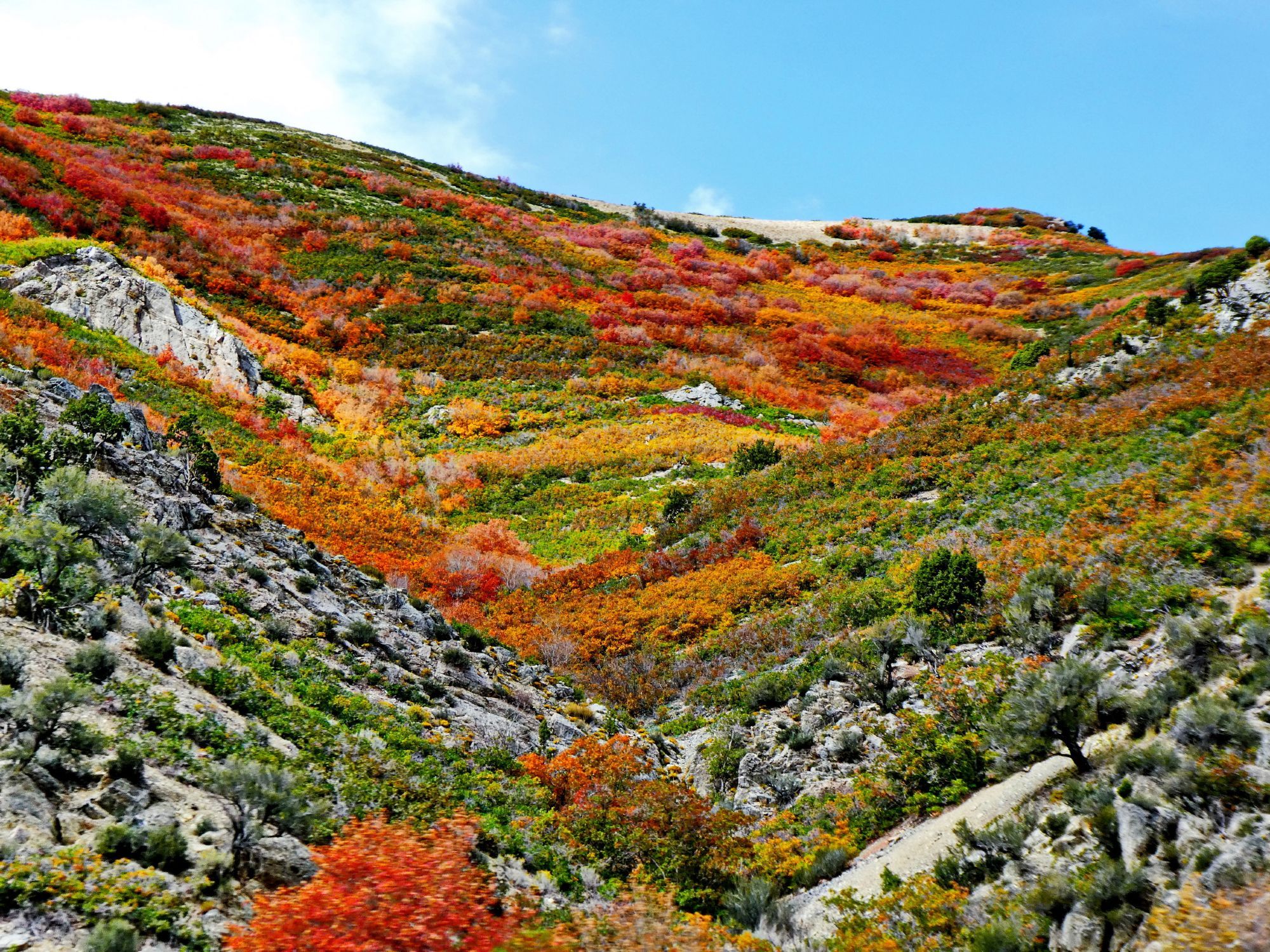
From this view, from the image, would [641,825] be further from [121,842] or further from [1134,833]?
[121,842]

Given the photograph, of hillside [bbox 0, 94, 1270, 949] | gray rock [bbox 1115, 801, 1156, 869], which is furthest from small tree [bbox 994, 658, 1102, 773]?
gray rock [bbox 1115, 801, 1156, 869]

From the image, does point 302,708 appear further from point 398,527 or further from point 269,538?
point 398,527

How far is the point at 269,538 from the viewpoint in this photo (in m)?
16.1

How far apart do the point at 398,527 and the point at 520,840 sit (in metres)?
17.5

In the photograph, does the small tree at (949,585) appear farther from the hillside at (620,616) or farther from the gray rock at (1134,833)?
the gray rock at (1134,833)

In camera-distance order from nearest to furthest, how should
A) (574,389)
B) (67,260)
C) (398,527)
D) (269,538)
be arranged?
(269,538) < (398,527) < (67,260) < (574,389)

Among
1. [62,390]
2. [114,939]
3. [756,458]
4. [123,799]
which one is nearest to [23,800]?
[123,799]

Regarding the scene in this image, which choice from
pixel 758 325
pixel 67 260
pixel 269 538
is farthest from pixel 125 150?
pixel 269 538

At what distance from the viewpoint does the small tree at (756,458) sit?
28453mm

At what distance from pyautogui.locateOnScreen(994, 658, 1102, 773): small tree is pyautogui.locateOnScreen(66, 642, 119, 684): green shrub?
35.4 feet

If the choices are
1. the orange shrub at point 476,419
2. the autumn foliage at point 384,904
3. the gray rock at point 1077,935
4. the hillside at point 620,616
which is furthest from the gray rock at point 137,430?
the orange shrub at point 476,419

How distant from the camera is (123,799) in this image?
6961 millimetres

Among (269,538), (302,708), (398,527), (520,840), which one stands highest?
(398,527)

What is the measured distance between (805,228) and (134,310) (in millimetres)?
77175
